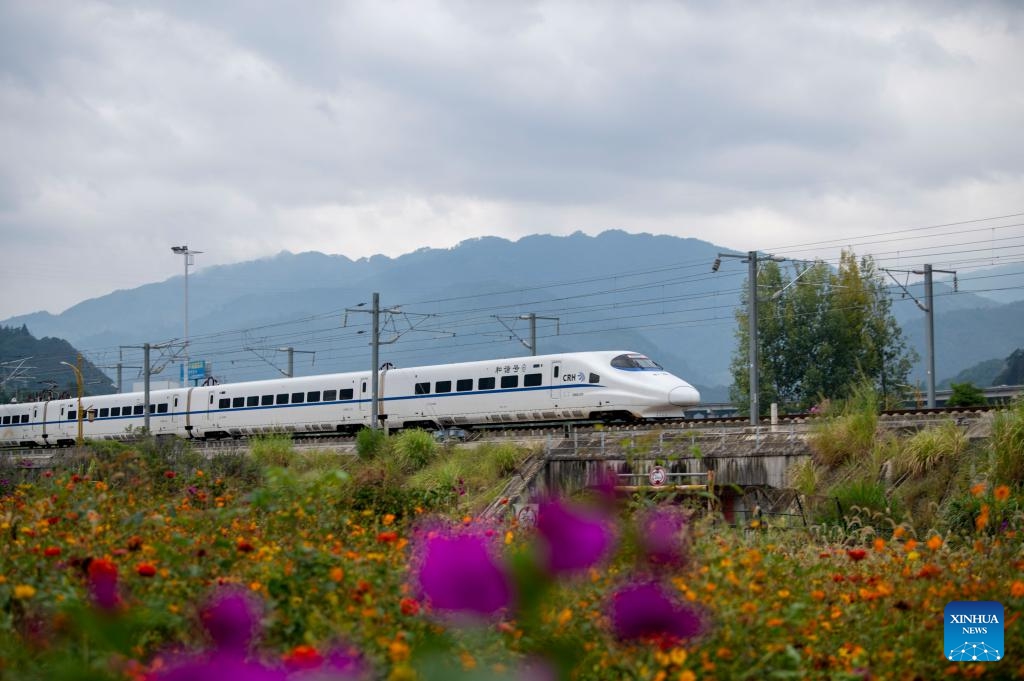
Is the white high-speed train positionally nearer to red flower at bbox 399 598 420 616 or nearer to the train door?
the train door

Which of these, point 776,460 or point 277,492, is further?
point 776,460

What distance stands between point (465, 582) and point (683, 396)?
27.2 metres

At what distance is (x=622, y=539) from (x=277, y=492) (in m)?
2.53

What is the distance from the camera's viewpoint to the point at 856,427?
62.5ft

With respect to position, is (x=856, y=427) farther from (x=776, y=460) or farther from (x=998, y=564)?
(x=998, y=564)

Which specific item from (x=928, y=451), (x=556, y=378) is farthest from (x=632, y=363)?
(x=928, y=451)

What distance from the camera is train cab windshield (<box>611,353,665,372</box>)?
29938 millimetres

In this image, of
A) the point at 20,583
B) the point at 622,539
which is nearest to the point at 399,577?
the point at 622,539

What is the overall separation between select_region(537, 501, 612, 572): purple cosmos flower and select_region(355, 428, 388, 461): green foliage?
26442 mm

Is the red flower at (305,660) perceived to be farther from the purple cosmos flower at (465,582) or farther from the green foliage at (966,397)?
the green foliage at (966,397)

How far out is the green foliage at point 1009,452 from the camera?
15141 mm

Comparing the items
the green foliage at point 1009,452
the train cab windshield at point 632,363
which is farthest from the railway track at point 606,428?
the green foliage at point 1009,452

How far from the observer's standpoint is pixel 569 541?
112 inches

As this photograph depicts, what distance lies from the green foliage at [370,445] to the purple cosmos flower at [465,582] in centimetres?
2645
